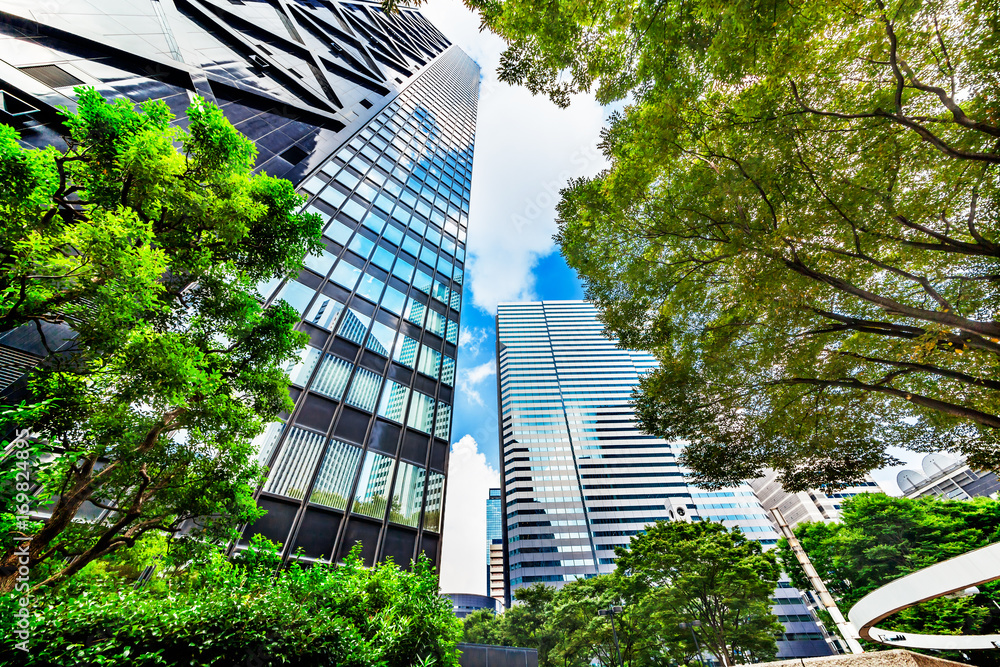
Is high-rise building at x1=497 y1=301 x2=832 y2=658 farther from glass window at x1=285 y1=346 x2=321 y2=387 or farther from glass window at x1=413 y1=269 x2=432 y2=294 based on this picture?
glass window at x1=285 y1=346 x2=321 y2=387

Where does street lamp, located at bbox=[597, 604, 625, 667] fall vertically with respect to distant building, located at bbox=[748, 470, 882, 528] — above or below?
below

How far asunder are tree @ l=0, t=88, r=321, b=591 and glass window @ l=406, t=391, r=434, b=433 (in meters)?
6.23

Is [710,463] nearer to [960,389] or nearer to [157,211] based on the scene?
[960,389]

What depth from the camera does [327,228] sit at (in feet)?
44.5

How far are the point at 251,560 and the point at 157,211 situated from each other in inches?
207

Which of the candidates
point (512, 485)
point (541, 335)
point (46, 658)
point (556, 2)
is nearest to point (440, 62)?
point (556, 2)

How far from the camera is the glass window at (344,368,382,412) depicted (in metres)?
10.8

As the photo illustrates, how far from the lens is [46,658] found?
2.92 metres

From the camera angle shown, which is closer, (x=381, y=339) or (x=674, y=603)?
(x=381, y=339)

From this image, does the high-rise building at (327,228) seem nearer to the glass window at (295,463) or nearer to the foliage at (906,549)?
the glass window at (295,463)

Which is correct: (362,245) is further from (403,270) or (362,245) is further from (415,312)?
(415,312)

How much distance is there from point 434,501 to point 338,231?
10765 millimetres

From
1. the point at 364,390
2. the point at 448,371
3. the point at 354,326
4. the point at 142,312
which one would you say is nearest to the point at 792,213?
the point at 142,312

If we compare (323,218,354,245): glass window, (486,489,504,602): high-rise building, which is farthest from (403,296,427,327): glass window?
(486,489,504,602): high-rise building
